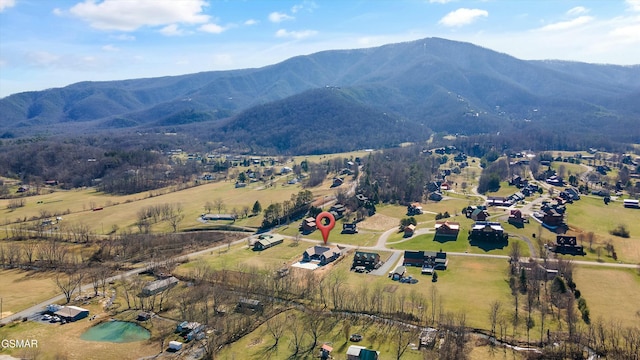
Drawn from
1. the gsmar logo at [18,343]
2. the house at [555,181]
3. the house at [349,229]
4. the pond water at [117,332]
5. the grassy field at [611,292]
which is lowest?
the pond water at [117,332]

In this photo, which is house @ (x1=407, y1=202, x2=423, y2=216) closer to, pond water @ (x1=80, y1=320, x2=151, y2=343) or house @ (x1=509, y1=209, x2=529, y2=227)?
house @ (x1=509, y1=209, x2=529, y2=227)

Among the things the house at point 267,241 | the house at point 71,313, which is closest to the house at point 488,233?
the house at point 267,241

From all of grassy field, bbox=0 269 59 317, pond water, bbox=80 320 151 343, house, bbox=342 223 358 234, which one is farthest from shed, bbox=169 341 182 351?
house, bbox=342 223 358 234

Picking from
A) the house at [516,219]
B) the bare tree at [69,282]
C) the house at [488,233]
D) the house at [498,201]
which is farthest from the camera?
the house at [498,201]

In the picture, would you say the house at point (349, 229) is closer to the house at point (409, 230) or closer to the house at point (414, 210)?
the house at point (409, 230)

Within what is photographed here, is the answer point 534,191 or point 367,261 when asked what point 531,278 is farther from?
point 534,191

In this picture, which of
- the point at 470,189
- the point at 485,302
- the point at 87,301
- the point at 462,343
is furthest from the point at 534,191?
the point at 87,301
